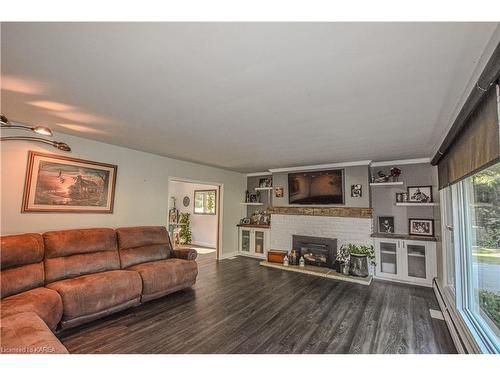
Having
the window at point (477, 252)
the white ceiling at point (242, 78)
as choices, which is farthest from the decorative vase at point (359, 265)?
the white ceiling at point (242, 78)

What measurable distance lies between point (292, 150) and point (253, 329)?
2644 millimetres

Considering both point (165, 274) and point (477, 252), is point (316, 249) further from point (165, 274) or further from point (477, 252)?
point (165, 274)

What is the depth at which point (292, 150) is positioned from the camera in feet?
12.6

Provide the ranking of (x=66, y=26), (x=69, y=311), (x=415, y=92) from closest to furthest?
(x=66, y=26) → (x=415, y=92) → (x=69, y=311)

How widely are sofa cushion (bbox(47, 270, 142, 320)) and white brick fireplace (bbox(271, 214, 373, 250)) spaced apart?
11.4 ft

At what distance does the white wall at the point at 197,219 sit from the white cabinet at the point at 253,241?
3.95 ft

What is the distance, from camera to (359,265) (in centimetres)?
429

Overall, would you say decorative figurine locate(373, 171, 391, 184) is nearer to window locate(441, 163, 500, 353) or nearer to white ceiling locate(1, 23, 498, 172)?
window locate(441, 163, 500, 353)

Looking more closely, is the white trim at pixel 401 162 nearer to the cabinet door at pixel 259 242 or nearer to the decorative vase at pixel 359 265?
the decorative vase at pixel 359 265

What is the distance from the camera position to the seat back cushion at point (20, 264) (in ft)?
7.52
